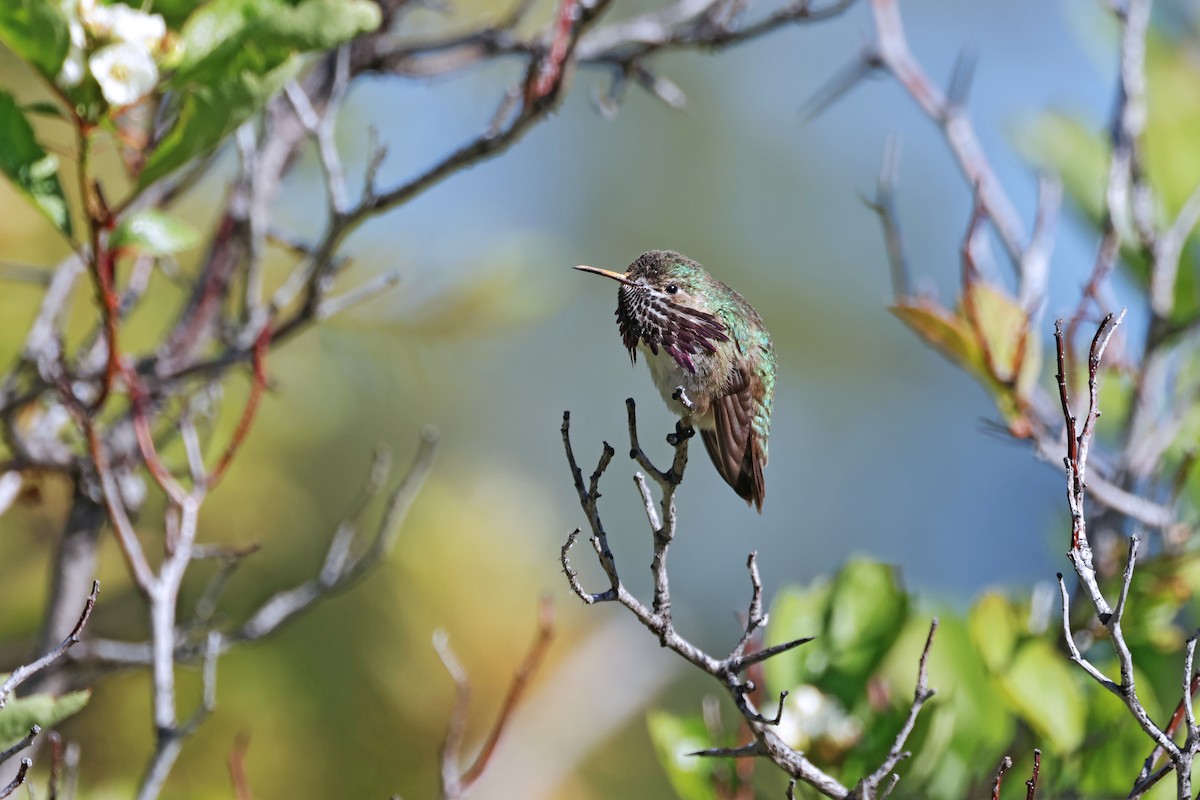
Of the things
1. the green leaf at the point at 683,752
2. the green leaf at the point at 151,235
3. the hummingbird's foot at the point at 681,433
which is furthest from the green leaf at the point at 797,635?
the green leaf at the point at 151,235

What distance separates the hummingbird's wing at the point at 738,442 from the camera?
155cm

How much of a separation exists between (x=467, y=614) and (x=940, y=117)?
1.55 m

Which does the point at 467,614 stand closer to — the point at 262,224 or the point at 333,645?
the point at 333,645

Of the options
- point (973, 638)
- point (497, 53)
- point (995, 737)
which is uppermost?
point (497, 53)

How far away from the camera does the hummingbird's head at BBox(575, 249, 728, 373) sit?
1399mm

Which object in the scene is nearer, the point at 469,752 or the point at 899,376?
the point at 469,752

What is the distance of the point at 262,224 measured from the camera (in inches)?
83.7

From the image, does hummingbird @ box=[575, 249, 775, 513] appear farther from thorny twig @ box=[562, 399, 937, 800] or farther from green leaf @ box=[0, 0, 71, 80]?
green leaf @ box=[0, 0, 71, 80]

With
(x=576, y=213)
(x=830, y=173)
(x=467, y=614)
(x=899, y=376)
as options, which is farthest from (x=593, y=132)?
(x=467, y=614)

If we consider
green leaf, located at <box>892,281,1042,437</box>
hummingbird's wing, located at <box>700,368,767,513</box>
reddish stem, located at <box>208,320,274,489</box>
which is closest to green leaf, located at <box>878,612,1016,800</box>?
green leaf, located at <box>892,281,1042,437</box>

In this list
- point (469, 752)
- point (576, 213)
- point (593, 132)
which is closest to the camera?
point (469, 752)

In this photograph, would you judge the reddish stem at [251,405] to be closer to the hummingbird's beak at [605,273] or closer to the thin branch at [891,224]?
the hummingbird's beak at [605,273]

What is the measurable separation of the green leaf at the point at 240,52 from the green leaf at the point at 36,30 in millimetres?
138

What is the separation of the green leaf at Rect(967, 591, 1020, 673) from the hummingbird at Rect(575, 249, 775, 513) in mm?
537
